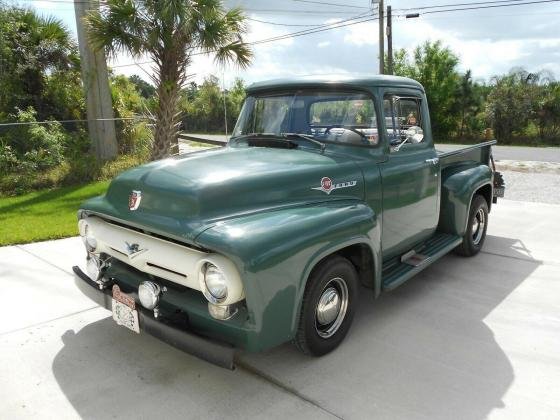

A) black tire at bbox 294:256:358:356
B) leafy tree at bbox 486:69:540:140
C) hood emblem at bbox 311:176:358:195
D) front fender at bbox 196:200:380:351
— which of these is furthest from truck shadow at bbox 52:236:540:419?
leafy tree at bbox 486:69:540:140

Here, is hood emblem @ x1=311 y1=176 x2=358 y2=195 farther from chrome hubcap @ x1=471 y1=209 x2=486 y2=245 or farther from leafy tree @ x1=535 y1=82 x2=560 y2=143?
leafy tree @ x1=535 y1=82 x2=560 y2=143

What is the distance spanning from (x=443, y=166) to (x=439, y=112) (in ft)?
73.3

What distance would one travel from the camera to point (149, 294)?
2.84 meters

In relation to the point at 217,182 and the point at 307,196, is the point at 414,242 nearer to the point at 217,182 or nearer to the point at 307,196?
the point at 307,196

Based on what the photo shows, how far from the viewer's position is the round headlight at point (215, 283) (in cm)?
257

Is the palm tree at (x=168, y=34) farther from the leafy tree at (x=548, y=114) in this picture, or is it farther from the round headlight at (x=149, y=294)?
the leafy tree at (x=548, y=114)

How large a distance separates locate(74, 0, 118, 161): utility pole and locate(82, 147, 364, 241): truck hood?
28.1 feet

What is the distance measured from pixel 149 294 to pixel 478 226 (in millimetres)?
4170

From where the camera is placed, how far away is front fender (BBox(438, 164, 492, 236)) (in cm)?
485

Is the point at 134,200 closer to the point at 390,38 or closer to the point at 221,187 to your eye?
the point at 221,187

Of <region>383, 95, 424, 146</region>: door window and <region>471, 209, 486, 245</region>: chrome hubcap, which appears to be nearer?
<region>383, 95, 424, 146</region>: door window

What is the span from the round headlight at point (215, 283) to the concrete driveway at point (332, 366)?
2.33 feet

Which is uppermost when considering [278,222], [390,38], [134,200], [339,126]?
[390,38]

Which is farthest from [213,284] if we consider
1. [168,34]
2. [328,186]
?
[168,34]
